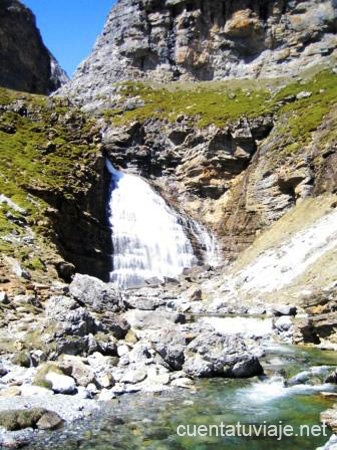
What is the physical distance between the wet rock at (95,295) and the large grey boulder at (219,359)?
7.54m

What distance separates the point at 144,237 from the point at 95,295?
35042 millimetres

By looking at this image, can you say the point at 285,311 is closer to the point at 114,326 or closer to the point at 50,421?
the point at 114,326

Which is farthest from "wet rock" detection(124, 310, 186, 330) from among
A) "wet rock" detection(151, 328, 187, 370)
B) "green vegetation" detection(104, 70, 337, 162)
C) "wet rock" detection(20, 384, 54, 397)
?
"green vegetation" detection(104, 70, 337, 162)

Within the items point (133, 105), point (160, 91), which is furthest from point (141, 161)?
point (160, 91)

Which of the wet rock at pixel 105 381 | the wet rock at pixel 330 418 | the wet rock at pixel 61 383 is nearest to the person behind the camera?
the wet rock at pixel 330 418

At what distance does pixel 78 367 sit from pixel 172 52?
101 metres

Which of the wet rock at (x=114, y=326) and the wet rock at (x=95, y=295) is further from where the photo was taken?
the wet rock at (x=95, y=295)

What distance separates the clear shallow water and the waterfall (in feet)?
129

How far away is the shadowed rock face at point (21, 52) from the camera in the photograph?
132000 millimetres

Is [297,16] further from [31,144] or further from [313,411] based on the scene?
[313,411]

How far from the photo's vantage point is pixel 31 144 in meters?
63.9

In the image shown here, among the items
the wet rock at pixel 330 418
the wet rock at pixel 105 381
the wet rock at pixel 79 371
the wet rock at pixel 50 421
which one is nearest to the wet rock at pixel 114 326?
the wet rock at pixel 79 371

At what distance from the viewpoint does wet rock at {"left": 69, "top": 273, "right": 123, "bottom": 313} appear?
83.5ft

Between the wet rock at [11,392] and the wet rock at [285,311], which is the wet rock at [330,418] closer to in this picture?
the wet rock at [11,392]
